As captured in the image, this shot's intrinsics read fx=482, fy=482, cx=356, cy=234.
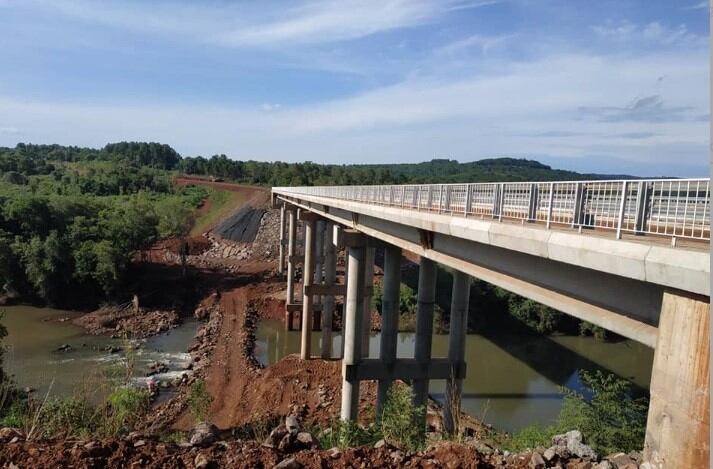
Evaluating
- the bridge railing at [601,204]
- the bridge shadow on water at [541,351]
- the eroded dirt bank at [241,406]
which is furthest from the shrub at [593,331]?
the bridge railing at [601,204]

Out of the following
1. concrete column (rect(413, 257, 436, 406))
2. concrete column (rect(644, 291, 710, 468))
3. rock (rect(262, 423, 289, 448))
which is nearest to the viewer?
concrete column (rect(644, 291, 710, 468))

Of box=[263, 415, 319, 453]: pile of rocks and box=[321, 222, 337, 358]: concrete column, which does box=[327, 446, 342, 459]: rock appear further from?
box=[321, 222, 337, 358]: concrete column

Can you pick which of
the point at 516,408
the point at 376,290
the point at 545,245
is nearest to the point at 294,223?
the point at 376,290

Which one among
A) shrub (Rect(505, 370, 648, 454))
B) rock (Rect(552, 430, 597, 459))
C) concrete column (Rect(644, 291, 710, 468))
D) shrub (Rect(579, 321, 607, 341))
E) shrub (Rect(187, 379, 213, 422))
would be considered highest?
concrete column (Rect(644, 291, 710, 468))

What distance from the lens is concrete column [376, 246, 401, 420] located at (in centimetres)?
1577

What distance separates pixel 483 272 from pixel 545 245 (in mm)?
2753

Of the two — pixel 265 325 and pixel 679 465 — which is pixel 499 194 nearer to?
pixel 679 465

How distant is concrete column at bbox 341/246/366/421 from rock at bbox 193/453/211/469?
9.35m

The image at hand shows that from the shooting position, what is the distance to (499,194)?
945 centimetres

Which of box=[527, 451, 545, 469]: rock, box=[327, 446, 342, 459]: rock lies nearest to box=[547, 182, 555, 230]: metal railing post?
box=[527, 451, 545, 469]: rock

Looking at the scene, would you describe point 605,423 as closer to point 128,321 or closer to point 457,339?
point 457,339

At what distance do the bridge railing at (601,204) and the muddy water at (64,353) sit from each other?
17215 millimetres

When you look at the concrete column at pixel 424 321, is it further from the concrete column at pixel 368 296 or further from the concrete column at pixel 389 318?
the concrete column at pixel 368 296

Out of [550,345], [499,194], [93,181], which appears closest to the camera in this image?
[499,194]
